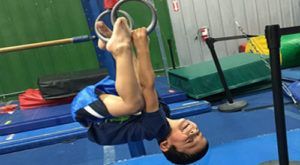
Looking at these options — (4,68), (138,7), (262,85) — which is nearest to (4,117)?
(4,68)

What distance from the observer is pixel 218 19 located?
593 centimetres

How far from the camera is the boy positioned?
1123 mm

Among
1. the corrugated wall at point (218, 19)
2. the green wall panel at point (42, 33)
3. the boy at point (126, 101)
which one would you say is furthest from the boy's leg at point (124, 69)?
the corrugated wall at point (218, 19)

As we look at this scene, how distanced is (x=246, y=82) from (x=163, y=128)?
110 inches

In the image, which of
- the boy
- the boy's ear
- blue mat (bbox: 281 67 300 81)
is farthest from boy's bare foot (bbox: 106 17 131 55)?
blue mat (bbox: 281 67 300 81)

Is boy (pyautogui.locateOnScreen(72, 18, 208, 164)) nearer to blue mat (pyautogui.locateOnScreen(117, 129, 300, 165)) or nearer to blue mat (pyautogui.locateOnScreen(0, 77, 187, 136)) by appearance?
blue mat (pyautogui.locateOnScreen(117, 129, 300, 165))

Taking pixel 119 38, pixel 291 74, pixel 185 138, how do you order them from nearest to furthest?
pixel 119 38, pixel 185 138, pixel 291 74

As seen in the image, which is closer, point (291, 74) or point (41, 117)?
point (41, 117)

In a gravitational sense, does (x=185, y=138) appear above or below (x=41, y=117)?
above

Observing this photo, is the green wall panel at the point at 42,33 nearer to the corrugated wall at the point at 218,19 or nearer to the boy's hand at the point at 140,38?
the corrugated wall at the point at 218,19

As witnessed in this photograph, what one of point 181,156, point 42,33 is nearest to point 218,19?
point 42,33

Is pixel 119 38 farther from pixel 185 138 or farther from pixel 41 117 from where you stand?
pixel 41 117

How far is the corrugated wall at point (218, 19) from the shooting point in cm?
587

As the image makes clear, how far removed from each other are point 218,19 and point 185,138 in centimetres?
470
